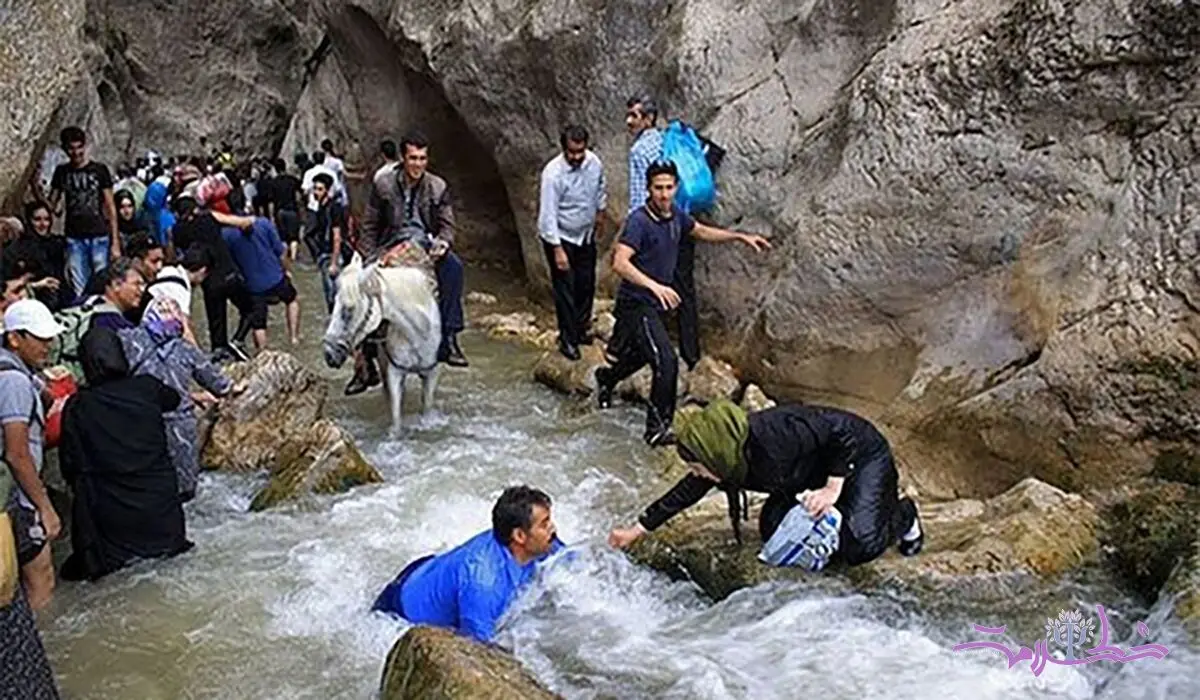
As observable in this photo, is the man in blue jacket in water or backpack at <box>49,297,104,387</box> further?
backpack at <box>49,297,104,387</box>

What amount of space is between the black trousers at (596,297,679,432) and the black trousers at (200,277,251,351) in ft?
12.4

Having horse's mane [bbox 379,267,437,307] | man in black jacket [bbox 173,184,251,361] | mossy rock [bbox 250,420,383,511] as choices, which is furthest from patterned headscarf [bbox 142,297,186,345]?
man in black jacket [bbox 173,184,251,361]

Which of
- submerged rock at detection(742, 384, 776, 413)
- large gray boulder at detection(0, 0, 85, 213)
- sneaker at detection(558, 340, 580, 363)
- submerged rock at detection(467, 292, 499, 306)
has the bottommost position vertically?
submerged rock at detection(742, 384, 776, 413)

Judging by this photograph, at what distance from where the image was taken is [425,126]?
52.9 feet

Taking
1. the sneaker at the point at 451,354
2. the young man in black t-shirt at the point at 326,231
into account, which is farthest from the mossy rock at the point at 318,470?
the young man in black t-shirt at the point at 326,231

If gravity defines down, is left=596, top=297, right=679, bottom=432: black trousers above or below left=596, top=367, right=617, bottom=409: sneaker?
above

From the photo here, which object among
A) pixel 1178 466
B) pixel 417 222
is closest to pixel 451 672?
pixel 1178 466

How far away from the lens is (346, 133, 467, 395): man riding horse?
8352 mm

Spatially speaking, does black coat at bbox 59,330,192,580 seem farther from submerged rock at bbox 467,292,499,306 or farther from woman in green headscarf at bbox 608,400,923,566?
submerged rock at bbox 467,292,499,306

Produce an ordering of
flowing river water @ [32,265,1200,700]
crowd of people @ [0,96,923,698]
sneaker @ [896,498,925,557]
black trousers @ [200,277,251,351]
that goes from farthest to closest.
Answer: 1. black trousers @ [200,277,251,351]
2. sneaker @ [896,498,925,557]
3. crowd of people @ [0,96,923,698]
4. flowing river water @ [32,265,1200,700]

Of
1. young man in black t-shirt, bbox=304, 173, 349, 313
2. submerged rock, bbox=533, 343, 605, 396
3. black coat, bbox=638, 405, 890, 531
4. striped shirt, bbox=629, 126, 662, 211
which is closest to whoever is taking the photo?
black coat, bbox=638, 405, 890, 531

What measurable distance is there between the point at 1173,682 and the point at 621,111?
8039mm

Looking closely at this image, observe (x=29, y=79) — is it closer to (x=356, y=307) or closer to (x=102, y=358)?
(x=356, y=307)

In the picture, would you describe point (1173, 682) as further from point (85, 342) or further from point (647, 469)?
point (85, 342)
